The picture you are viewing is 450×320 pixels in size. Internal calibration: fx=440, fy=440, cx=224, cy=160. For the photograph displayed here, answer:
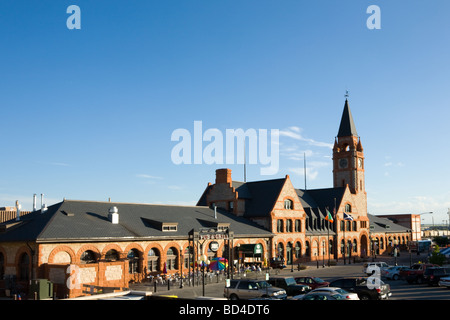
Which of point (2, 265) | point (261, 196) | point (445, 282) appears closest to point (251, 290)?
point (445, 282)

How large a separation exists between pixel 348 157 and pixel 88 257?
63.4 meters

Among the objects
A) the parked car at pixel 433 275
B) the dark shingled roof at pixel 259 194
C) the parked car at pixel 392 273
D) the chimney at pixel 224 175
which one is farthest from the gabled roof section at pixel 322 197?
the parked car at pixel 433 275

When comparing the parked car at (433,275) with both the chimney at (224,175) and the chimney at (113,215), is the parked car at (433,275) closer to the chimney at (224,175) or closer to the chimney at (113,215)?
the chimney at (113,215)

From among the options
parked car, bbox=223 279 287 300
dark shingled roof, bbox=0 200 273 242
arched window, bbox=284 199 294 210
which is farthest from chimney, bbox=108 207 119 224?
arched window, bbox=284 199 294 210

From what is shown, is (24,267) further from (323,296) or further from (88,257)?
(323,296)

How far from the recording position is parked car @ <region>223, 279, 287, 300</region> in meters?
28.9

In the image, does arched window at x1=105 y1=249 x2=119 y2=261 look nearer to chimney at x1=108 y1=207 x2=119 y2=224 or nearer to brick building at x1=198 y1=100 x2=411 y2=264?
chimney at x1=108 y1=207 x2=119 y2=224

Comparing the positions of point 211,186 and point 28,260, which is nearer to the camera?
point 28,260

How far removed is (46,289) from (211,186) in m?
36.2

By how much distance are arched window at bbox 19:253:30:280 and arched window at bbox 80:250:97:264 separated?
4271mm
